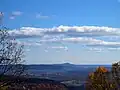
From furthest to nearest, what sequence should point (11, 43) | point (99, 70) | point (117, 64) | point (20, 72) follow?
1. point (99, 70)
2. point (117, 64)
3. point (11, 43)
4. point (20, 72)

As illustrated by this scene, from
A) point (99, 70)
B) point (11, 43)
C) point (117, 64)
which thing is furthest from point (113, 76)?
point (11, 43)

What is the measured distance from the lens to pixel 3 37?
14.7m

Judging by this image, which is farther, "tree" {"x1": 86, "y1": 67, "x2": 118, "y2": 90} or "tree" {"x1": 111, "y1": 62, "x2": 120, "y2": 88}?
"tree" {"x1": 86, "y1": 67, "x2": 118, "y2": 90}

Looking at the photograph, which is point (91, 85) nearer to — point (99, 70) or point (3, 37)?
point (99, 70)

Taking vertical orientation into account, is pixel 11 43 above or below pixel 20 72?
above

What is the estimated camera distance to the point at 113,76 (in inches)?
2172

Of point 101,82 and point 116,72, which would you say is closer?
point 116,72

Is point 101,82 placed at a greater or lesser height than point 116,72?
lesser

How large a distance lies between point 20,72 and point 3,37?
5.83 feet

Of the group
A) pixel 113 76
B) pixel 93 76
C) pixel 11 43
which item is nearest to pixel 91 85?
pixel 93 76

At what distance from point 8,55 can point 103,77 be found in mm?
51673

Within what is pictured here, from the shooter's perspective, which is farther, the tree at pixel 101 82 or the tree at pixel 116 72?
the tree at pixel 101 82

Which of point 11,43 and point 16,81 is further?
point 11,43

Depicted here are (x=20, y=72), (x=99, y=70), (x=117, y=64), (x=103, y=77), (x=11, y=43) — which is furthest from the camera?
(x=99, y=70)
